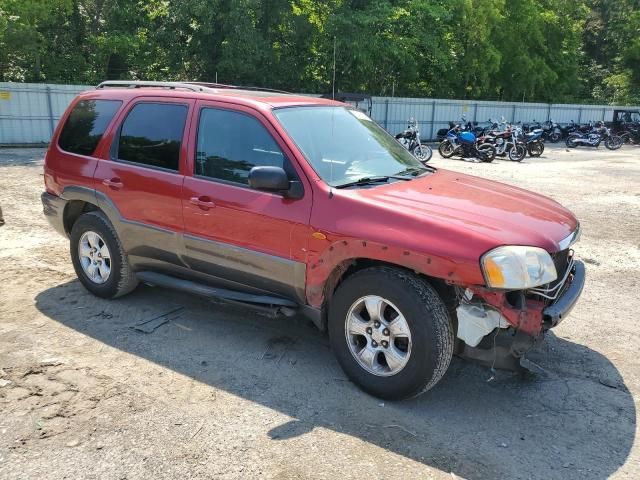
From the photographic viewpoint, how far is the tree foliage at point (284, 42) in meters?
22.0

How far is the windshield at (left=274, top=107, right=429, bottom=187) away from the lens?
3945mm

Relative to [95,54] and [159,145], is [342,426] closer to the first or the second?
[159,145]

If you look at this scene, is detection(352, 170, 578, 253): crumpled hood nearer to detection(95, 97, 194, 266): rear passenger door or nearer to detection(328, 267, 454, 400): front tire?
detection(328, 267, 454, 400): front tire

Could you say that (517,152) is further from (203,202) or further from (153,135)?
(203,202)

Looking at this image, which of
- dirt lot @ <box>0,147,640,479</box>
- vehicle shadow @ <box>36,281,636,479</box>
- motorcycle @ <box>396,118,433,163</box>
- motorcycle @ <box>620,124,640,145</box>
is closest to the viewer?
dirt lot @ <box>0,147,640,479</box>

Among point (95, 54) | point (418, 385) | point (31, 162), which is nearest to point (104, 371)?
Answer: point (418, 385)

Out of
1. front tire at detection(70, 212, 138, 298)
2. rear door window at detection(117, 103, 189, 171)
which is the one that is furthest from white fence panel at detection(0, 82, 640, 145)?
rear door window at detection(117, 103, 189, 171)

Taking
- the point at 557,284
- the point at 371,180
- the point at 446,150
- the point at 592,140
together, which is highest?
the point at 371,180

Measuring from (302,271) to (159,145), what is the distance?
1728mm

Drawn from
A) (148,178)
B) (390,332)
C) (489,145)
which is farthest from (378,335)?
(489,145)

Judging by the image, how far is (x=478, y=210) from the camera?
362 cm

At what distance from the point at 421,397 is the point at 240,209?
5.85 ft

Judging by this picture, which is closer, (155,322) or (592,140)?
(155,322)

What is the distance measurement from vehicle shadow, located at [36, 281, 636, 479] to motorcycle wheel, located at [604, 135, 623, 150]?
23.9 meters
